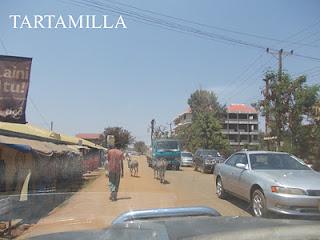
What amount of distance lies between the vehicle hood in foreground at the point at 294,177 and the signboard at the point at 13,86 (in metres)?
7.34

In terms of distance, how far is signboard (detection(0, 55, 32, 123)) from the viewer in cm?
1517

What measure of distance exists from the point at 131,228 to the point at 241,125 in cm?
10967

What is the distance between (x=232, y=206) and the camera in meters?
13.7

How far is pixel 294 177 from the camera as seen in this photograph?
439 inches

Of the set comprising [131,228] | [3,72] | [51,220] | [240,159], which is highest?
[3,72]

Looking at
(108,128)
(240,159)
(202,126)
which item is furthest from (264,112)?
(108,128)

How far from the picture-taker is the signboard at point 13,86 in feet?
49.8

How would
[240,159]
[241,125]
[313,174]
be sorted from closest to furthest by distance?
[313,174], [240,159], [241,125]

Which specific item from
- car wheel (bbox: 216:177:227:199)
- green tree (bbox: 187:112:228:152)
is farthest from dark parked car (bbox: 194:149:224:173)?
green tree (bbox: 187:112:228:152)

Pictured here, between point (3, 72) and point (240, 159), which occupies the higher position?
point (3, 72)

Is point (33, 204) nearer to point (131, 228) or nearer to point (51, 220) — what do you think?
point (51, 220)

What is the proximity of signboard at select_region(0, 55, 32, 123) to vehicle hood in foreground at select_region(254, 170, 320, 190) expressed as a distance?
24.1ft

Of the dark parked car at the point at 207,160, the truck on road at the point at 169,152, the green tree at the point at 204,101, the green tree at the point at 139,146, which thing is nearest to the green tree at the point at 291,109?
the dark parked car at the point at 207,160

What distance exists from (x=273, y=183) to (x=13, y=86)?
8320 mm
